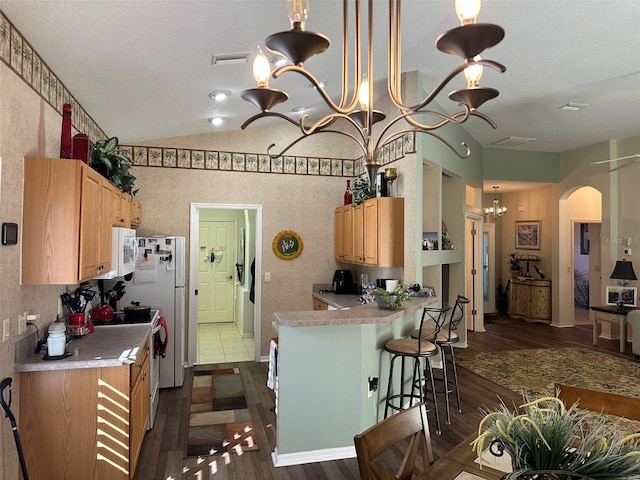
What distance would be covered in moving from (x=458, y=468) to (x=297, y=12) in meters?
1.68

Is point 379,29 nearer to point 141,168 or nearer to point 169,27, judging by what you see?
point 169,27

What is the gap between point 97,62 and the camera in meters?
2.89

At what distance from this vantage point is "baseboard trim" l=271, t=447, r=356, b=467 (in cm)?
319

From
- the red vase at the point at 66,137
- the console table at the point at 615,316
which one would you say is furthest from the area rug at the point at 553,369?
the red vase at the point at 66,137

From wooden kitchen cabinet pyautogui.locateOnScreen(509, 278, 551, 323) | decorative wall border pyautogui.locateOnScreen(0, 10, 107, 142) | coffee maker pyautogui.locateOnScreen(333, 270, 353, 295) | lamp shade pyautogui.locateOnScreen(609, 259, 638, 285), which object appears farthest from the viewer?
wooden kitchen cabinet pyautogui.locateOnScreen(509, 278, 551, 323)

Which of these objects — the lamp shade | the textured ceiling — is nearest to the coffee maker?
the textured ceiling

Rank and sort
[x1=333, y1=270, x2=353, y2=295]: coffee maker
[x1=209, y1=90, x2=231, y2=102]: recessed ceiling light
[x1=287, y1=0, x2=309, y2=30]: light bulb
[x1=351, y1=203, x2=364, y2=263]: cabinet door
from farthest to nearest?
[x1=333, y1=270, x2=353, y2=295]: coffee maker < [x1=351, y1=203, x2=364, y2=263]: cabinet door < [x1=209, y1=90, x2=231, y2=102]: recessed ceiling light < [x1=287, y1=0, x2=309, y2=30]: light bulb

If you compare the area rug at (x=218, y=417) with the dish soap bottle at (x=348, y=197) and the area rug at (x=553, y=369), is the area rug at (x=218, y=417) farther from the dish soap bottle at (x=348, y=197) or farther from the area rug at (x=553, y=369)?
the area rug at (x=553, y=369)

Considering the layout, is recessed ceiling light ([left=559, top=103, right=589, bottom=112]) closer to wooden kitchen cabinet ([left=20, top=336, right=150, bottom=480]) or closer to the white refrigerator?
the white refrigerator

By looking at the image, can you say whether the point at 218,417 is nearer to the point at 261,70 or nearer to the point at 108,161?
the point at 108,161

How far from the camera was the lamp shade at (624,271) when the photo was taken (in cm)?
672

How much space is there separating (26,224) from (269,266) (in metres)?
3.65

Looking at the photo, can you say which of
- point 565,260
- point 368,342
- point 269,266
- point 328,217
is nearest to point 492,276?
point 565,260

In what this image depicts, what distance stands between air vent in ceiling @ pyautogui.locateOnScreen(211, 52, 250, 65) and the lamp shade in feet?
21.1
